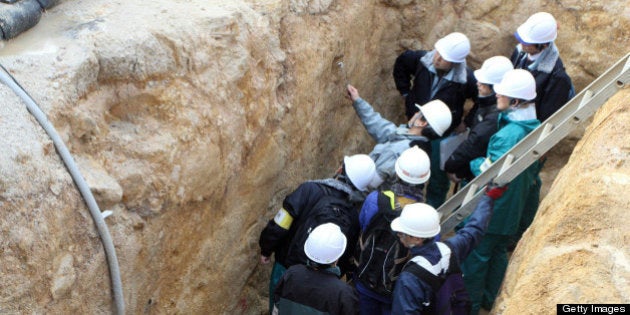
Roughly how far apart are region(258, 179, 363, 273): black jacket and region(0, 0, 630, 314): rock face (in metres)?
0.25

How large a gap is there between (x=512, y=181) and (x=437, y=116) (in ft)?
2.79

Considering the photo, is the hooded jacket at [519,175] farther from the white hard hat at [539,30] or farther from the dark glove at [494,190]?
the white hard hat at [539,30]

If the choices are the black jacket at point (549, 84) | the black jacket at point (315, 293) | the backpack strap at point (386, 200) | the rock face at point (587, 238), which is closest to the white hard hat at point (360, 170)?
the backpack strap at point (386, 200)

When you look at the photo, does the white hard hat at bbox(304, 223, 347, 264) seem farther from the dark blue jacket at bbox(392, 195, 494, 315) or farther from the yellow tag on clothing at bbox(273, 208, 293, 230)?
the yellow tag on clothing at bbox(273, 208, 293, 230)

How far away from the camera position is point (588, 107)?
208 inches

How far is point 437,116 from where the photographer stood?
→ 21.4 feet

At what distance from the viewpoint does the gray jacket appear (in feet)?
20.4

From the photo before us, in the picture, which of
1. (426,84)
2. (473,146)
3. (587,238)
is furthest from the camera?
(426,84)

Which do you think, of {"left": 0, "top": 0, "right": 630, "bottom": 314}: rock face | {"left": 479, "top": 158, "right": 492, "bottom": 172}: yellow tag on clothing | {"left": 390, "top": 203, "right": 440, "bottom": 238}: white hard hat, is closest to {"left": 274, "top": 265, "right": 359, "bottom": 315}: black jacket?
{"left": 390, "top": 203, "right": 440, "bottom": 238}: white hard hat

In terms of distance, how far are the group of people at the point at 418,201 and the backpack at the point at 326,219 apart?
10mm

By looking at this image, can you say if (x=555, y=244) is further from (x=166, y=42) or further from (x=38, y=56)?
(x=38, y=56)

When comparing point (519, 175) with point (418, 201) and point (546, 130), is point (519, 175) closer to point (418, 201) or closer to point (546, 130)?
point (546, 130)

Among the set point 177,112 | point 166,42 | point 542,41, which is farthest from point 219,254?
point 542,41

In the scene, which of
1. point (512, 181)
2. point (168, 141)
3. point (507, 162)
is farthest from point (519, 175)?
point (168, 141)
